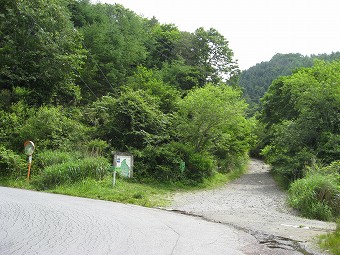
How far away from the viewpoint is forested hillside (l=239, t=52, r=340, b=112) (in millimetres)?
86500

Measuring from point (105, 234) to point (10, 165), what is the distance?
12.3m

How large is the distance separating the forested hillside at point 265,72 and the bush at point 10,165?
2859 inches

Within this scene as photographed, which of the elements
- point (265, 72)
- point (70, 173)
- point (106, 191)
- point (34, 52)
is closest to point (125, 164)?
point (70, 173)

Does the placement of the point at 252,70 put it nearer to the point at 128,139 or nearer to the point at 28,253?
the point at 128,139

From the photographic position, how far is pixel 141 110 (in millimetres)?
21547

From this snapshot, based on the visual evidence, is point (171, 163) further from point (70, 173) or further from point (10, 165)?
point (10, 165)

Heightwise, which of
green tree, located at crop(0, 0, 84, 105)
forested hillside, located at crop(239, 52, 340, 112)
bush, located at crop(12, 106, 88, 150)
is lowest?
bush, located at crop(12, 106, 88, 150)

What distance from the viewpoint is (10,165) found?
54.7 ft

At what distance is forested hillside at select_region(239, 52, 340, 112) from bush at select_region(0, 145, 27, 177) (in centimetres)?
7263

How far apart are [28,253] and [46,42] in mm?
22009

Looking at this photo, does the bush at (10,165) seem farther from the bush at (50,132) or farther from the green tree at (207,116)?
the green tree at (207,116)

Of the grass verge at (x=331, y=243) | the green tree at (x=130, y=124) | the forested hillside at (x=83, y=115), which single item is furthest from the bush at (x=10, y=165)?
the grass verge at (x=331, y=243)

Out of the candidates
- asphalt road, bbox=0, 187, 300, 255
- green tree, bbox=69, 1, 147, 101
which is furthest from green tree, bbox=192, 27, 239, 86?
asphalt road, bbox=0, 187, 300, 255

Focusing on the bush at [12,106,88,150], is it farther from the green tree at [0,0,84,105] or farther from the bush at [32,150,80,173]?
the green tree at [0,0,84,105]
